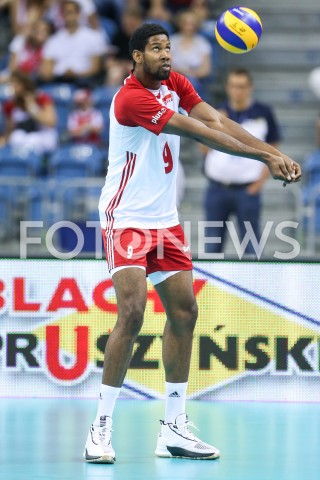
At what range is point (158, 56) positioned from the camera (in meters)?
6.75

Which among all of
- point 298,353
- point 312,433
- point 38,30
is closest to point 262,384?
point 298,353

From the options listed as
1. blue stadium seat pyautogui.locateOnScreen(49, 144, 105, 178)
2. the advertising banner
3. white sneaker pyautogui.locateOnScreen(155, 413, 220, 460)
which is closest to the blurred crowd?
blue stadium seat pyautogui.locateOnScreen(49, 144, 105, 178)

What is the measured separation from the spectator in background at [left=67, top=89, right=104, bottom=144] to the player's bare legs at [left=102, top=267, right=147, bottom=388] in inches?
277

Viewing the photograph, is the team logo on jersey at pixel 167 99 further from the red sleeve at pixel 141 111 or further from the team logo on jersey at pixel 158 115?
the team logo on jersey at pixel 158 115

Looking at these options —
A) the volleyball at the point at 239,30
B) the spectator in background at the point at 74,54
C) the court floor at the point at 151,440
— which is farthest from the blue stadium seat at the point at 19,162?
the volleyball at the point at 239,30

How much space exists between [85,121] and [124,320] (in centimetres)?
725

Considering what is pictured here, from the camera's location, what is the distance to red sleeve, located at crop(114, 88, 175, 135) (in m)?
6.65

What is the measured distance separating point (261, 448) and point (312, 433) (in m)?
0.59

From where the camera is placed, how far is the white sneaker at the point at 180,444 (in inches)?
274

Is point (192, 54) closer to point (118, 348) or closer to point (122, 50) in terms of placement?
point (122, 50)

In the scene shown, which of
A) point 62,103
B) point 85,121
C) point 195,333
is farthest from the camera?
point 62,103

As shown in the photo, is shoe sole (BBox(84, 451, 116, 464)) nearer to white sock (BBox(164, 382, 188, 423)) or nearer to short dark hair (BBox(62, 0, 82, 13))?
white sock (BBox(164, 382, 188, 423))

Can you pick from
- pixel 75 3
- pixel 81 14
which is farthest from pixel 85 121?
pixel 81 14

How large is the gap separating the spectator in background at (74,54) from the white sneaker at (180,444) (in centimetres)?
853
